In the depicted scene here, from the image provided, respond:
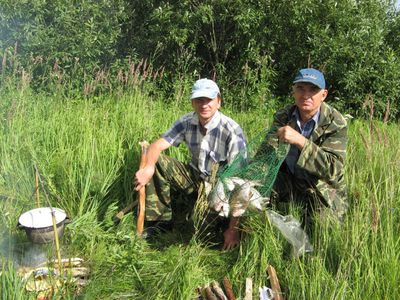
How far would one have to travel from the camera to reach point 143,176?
3.27 metres

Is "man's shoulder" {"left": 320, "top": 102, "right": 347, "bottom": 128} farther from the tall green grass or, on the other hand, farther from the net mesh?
the net mesh

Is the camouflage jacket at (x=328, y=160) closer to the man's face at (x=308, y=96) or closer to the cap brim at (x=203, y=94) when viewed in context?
the man's face at (x=308, y=96)

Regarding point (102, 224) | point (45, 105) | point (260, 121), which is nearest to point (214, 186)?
point (102, 224)

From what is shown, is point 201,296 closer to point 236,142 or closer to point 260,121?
point 236,142

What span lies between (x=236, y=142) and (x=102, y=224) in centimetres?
133

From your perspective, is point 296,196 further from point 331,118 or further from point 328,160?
point 331,118

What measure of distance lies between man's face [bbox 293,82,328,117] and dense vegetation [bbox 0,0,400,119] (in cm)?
290

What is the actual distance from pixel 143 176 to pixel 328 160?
4.68ft

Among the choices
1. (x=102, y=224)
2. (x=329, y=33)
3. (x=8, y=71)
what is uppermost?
(x=329, y=33)

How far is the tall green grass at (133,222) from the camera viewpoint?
2445mm

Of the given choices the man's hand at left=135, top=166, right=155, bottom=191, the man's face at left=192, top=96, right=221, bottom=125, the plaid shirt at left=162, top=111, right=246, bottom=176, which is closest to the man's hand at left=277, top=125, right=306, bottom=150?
the plaid shirt at left=162, top=111, right=246, bottom=176

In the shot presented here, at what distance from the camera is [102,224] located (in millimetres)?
3459

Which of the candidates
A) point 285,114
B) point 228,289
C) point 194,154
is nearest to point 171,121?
point 194,154

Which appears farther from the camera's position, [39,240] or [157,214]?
[157,214]
